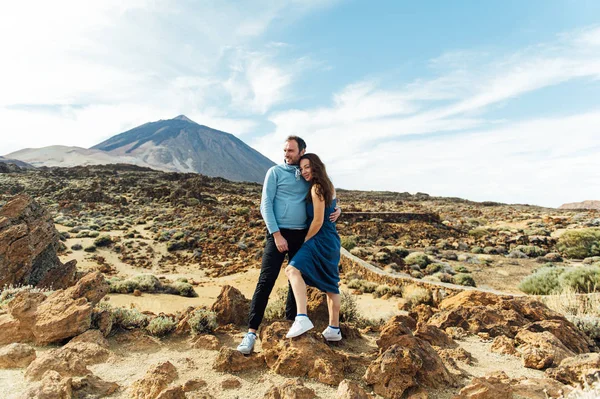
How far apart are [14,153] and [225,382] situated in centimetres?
18924

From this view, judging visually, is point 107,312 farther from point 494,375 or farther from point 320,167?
point 494,375

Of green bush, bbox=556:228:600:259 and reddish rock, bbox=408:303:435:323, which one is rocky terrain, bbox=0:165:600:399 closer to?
reddish rock, bbox=408:303:435:323

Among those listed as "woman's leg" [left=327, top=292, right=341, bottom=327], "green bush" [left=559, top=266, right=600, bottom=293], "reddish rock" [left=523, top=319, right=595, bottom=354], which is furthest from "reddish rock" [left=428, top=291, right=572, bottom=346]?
"green bush" [left=559, top=266, right=600, bottom=293]

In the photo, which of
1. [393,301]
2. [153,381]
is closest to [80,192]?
[393,301]

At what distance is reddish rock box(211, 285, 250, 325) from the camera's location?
4188mm

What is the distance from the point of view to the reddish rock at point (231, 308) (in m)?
4.19

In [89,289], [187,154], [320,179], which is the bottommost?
[89,289]

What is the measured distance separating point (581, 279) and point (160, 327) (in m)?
8.13

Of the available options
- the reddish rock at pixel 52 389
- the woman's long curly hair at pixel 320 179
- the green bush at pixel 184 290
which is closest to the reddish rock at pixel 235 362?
the reddish rock at pixel 52 389

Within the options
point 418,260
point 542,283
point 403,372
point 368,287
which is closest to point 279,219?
point 403,372

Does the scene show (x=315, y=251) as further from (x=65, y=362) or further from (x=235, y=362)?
(x=65, y=362)

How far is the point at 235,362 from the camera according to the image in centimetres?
294

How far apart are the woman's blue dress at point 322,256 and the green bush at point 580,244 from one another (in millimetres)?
13456

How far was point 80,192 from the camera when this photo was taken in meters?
29.8
